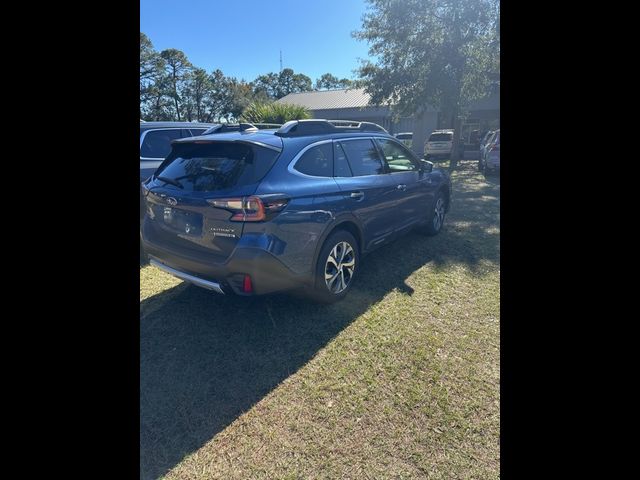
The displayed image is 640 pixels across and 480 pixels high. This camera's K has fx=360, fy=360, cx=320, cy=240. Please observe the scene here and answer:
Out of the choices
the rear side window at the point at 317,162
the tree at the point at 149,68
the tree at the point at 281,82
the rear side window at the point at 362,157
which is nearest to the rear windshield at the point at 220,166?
the rear side window at the point at 317,162

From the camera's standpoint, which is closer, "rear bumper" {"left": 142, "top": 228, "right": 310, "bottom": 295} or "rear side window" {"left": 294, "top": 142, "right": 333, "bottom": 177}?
"rear bumper" {"left": 142, "top": 228, "right": 310, "bottom": 295}

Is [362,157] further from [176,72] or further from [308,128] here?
[176,72]

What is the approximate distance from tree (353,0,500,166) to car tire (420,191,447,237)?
1183cm

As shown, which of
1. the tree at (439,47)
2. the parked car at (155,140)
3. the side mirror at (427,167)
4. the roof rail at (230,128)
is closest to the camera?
the roof rail at (230,128)

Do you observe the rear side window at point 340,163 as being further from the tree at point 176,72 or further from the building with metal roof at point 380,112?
the tree at point 176,72

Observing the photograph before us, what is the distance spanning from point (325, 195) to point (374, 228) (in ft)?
3.30

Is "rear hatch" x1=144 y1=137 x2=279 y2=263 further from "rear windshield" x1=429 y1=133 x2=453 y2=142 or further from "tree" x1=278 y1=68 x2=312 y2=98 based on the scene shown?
"tree" x1=278 y1=68 x2=312 y2=98

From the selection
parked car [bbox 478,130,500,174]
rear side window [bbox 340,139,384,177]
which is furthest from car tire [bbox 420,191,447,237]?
parked car [bbox 478,130,500,174]

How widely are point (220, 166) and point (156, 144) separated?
148 inches

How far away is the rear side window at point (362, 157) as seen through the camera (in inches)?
157

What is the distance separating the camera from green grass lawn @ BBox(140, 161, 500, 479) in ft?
6.63

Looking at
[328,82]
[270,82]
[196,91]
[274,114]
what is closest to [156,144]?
[274,114]

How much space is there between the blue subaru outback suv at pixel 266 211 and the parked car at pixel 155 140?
2557 mm

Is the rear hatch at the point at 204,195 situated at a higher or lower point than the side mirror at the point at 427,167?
lower
